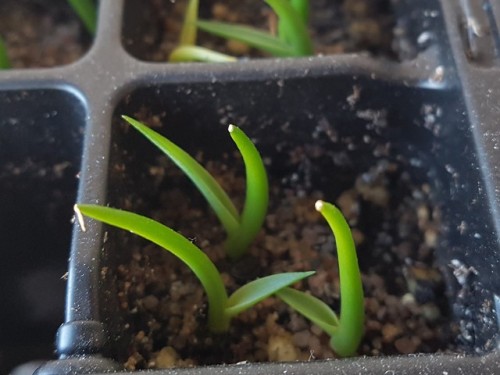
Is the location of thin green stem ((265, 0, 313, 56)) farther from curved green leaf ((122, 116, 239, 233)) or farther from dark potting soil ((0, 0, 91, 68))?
dark potting soil ((0, 0, 91, 68))

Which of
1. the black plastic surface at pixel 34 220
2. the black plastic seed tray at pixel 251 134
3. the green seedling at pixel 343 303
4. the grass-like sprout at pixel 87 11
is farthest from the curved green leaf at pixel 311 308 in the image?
the grass-like sprout at pixel 87 11

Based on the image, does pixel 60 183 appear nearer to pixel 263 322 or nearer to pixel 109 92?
pixel 109 92

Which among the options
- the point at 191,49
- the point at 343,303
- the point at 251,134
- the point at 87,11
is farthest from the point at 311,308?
the point at 87,11

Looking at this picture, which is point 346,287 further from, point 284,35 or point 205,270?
point 284,35

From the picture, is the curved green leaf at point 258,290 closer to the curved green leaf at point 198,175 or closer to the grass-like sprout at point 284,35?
the curved green leaf at point 198,175

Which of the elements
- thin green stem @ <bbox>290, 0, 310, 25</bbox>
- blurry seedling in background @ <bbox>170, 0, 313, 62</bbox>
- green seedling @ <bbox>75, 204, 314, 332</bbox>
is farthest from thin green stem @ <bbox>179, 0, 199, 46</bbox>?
green seedling @ <bbox>75, 204, 314, 332</bbox>
